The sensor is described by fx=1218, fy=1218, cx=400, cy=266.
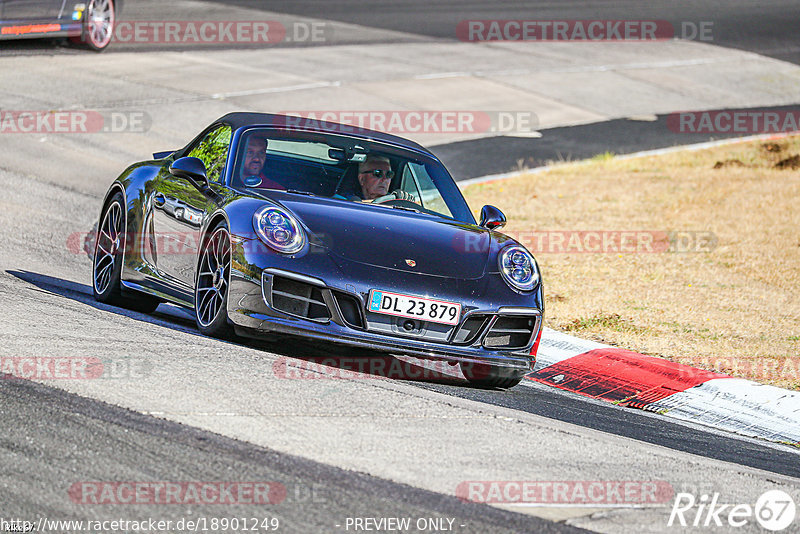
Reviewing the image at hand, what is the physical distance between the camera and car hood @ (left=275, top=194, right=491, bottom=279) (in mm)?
6570

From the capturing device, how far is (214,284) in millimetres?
6789

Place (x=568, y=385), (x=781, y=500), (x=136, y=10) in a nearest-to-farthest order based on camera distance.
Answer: (x=781, y=500), (x=568, y=385), (x=136, y=10)

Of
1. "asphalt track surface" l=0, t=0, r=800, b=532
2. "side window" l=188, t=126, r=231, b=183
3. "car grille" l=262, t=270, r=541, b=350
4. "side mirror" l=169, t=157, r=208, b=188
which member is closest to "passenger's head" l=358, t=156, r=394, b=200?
"side window" l=188, t=126, r=231, b=183

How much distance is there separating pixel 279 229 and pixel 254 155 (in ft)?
3.77

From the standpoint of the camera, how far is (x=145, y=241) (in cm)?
791

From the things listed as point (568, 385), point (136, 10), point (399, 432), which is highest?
point (136, 10)

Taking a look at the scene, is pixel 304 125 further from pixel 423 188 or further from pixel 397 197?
pixel 423 188

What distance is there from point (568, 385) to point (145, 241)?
2886 mm

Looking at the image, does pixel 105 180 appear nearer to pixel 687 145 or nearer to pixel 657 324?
pixel 657 324

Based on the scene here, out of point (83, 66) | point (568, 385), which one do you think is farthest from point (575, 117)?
point (568, 385)

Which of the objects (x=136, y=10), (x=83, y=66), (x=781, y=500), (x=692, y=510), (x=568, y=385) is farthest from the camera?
(x=136, y=10)

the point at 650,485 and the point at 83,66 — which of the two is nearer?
the point at 650,485

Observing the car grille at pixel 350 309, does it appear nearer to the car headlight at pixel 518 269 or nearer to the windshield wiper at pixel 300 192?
the car headlight at pixel 518 269

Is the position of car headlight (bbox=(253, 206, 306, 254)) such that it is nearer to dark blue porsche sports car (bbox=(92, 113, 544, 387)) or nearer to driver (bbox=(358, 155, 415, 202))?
dark blue porsche sports car (bbox=(92, 113, 544, 387))
